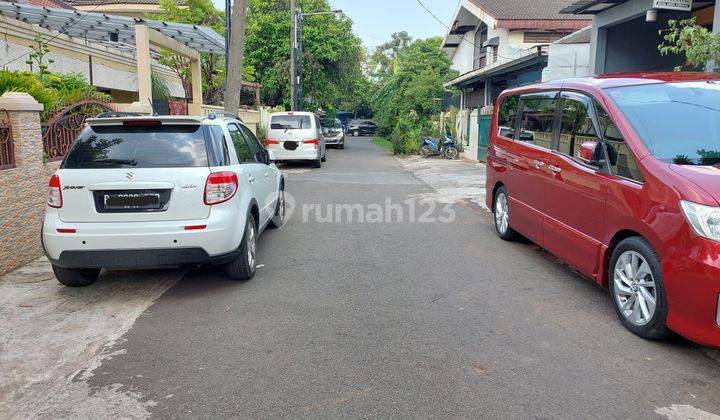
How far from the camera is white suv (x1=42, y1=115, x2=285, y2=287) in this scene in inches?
204

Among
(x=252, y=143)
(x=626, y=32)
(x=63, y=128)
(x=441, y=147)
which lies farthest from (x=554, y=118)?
(x=441, y=147)

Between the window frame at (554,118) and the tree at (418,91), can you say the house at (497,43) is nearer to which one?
the tree at (418,91)

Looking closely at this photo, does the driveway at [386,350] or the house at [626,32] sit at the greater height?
the house at [626,32]

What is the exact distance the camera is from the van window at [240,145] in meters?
6.36

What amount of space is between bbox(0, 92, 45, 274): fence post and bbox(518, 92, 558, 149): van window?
5.93 metres

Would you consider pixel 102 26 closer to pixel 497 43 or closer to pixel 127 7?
pixel 127 7

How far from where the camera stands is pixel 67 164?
210 inches

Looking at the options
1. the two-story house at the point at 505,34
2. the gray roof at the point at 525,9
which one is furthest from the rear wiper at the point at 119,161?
the gray roof at the point at 525,9

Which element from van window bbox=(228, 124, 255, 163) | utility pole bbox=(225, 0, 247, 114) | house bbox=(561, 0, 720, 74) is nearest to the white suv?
van window bbox=(228, 124, 255, 163)

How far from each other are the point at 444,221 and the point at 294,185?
607 cm

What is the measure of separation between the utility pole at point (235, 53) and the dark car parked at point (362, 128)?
1583 inches

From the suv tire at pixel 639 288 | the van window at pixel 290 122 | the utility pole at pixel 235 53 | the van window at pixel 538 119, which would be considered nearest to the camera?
the suv tire at pixel 639 288

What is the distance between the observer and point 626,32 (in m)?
13.3

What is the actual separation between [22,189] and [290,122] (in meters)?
13.1
